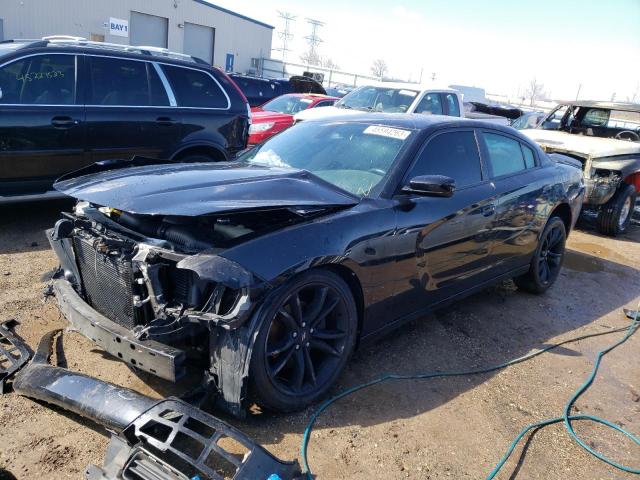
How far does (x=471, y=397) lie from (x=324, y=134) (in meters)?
2.11

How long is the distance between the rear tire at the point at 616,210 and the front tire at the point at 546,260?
3.36 m

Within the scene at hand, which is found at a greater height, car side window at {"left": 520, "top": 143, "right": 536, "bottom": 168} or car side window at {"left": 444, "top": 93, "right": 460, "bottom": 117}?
car side window at {"left": 444, "top": 93, "right": 460, "bottom": 117}

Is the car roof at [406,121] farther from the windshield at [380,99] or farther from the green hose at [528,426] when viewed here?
the windshield at [380,99]

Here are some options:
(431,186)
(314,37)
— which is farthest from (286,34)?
(431,186)

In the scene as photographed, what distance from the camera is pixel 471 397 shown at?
3.27 meters

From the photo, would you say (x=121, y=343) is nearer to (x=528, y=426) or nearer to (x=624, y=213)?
(x=528, y=426)

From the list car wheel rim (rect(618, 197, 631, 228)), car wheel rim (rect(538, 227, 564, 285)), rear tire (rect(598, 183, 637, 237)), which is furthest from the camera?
car wheel rim (rect(618, 197, 631, 228))

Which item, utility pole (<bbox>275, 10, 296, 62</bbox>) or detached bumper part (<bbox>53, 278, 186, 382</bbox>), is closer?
detached bumper part (<bbox>53, 278, 186, 382</bbox>)

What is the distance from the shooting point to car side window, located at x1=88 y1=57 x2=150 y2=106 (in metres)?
5.63

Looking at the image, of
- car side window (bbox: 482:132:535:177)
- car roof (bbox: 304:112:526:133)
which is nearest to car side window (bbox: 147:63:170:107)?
car roof (bbox: 304:112:526:133)

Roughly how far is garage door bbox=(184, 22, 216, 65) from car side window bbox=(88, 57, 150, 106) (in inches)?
1065

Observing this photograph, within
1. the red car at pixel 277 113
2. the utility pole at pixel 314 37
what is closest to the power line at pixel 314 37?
the utility pole at pixel 314 37

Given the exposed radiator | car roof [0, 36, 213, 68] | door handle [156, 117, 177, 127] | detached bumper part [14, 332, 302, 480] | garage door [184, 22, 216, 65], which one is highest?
garage door [184, 22, 216, 65]

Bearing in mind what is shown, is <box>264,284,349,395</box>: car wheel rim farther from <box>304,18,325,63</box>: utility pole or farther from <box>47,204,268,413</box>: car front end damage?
<box>304,18,325,63</box>: utility pole
